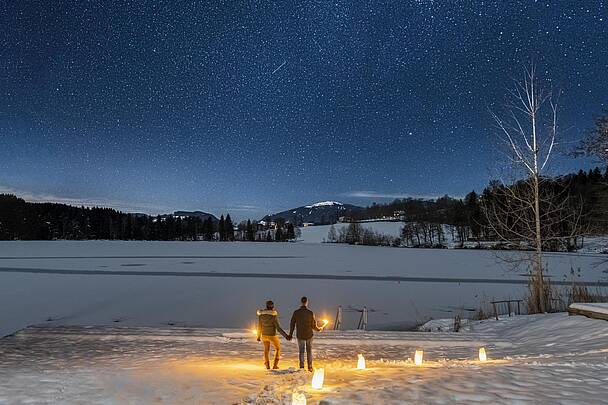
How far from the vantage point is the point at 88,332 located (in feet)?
48.1

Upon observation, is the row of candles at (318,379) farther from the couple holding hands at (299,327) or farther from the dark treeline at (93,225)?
the dark treeline at (93,225)

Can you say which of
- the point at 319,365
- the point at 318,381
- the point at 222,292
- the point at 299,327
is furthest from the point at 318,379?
the point at 222,292

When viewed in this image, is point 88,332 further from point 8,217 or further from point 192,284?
point 8,217

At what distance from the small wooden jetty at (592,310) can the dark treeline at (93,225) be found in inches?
5573

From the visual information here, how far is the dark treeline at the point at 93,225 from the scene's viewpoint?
130462 millimetres

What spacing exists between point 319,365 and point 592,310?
7.48 m

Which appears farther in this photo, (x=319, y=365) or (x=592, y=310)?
(x=592, y=310)

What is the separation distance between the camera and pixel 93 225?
161 metres

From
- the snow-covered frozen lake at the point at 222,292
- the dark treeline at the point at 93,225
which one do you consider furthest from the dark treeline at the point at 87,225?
the snow-covered frozen lake at the point at 222,292

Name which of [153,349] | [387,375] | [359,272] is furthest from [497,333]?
[359,272]

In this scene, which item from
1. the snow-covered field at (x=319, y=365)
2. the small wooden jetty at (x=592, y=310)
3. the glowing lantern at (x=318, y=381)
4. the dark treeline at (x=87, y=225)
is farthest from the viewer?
the dark treeline at (x=87, y=225)

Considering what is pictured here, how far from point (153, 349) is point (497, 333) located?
33.6 feet

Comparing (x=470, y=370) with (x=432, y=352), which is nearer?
(x=470, y=370)

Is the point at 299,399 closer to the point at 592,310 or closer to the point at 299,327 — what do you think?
the point at 299,327
